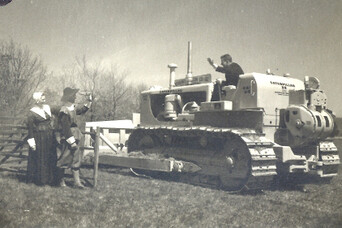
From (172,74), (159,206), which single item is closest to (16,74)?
(159,206)

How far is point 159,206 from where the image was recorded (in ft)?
19.9

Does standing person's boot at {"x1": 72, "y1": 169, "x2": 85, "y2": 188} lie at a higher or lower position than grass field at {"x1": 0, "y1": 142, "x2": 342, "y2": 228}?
higher

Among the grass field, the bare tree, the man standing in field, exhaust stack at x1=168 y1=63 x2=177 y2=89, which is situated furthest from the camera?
exhaust stack at x1=168 y1=63 x2=177 y2=89

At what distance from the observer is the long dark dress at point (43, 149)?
7.64 meters

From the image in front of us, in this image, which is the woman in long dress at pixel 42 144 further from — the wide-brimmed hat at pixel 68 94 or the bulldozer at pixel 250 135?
the bulldozer at pixel 250 135

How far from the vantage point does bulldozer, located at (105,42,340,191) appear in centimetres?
761

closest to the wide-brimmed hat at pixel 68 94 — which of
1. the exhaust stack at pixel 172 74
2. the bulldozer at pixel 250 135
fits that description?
the bulldozer at pixel 250 135

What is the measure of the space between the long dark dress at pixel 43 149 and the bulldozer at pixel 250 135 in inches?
87.2

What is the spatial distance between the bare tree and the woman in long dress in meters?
0.68

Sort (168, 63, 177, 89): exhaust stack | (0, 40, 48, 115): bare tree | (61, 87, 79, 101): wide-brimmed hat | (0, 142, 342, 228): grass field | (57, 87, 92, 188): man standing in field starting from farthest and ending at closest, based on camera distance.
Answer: (168, 63, 177, 89): exhaust stack → (61, 87, 79, 101): wide-brimmed hat → (57, 87, 92, 188): man standing in field → (0, 40, 48, 115): bare tree → (0, 142, 342, 228): grass field

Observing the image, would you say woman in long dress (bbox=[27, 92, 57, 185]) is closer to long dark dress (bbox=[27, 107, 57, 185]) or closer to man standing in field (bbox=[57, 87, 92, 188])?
long dark dress (bbox=[27, 107, 57, 185])

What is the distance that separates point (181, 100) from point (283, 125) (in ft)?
8.64

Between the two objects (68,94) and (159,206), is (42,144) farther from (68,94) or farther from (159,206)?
(159,206)

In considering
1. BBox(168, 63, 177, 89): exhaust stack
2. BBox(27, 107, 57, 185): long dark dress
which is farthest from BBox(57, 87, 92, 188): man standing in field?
BBox(168, 63, 177, 89): exhaust stack
